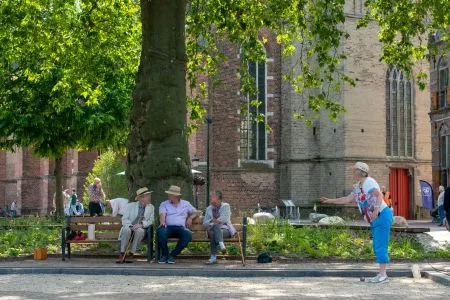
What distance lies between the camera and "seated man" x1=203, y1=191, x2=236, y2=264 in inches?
571

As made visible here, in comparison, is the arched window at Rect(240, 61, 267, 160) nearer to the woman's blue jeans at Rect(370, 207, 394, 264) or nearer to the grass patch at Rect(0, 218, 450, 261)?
the grass patch at Rect(0, 218, 450, 261)

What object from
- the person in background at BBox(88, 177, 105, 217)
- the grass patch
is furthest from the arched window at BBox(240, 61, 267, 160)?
the grass patch

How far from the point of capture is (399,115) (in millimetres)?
41812

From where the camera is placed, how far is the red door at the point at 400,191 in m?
41.2

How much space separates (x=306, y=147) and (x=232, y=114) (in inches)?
→ 167

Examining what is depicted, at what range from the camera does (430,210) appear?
1594 inches

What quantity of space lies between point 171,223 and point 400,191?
93.5 ft

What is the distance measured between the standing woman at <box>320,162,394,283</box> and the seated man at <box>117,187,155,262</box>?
13.8ft

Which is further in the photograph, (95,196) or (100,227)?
(95,196)

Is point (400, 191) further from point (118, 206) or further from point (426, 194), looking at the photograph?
point (118, 206)

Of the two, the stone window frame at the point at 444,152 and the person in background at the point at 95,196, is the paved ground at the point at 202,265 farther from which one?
the stone window frame at the point at 444,152

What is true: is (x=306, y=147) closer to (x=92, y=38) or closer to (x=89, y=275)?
(x=92, y=38)

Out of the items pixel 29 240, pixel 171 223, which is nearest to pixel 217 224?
pixel 171 223

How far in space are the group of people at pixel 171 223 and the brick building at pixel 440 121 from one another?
32.5 meters
